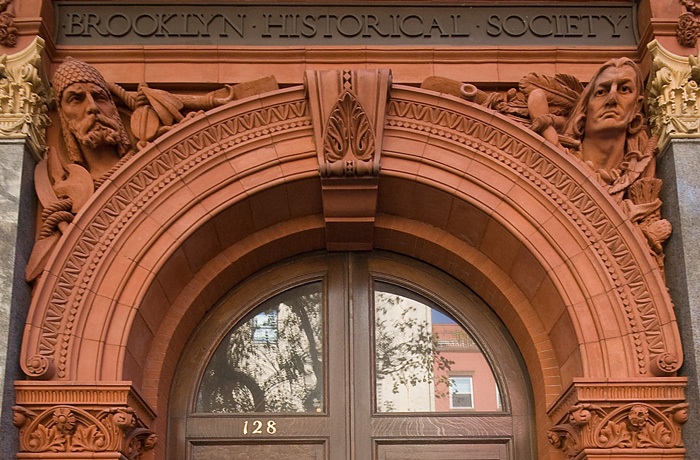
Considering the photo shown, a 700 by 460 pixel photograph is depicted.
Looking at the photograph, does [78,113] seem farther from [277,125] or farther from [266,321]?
[266,321]

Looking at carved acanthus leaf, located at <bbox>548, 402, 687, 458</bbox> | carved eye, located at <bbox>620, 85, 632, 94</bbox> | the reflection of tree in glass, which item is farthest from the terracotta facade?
the reflection of tree in glass

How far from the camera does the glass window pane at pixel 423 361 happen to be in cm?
1129

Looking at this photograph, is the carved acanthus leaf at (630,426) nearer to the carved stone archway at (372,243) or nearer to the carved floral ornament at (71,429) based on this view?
the carved stone archway at (372,243)

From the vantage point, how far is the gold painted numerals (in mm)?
11031

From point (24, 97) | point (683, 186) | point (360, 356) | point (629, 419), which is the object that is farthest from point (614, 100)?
point (24, 97)

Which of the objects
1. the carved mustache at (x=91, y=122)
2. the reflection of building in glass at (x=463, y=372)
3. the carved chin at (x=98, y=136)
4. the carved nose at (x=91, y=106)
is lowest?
the reflection of building in glass at (x=463, y=372)

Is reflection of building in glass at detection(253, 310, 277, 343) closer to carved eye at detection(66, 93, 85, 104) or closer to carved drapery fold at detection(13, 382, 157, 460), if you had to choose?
carved drapery fold at detection(13, 382, 157, 460)

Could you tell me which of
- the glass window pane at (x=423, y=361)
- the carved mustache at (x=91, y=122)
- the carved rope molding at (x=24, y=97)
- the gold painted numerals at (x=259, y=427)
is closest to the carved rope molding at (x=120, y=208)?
the carved mustache at (x=91, y=122)

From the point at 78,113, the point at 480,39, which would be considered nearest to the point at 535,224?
the point at 480,39

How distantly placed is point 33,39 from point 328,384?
4893mm

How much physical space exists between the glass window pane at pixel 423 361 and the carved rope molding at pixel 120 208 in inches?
94.2

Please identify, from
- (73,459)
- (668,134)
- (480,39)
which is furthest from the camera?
(480,39)

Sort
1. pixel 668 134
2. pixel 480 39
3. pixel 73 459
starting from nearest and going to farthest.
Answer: pixel 73 459, pixel 668 134, pixel 480 39

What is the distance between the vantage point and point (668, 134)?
1042cm
